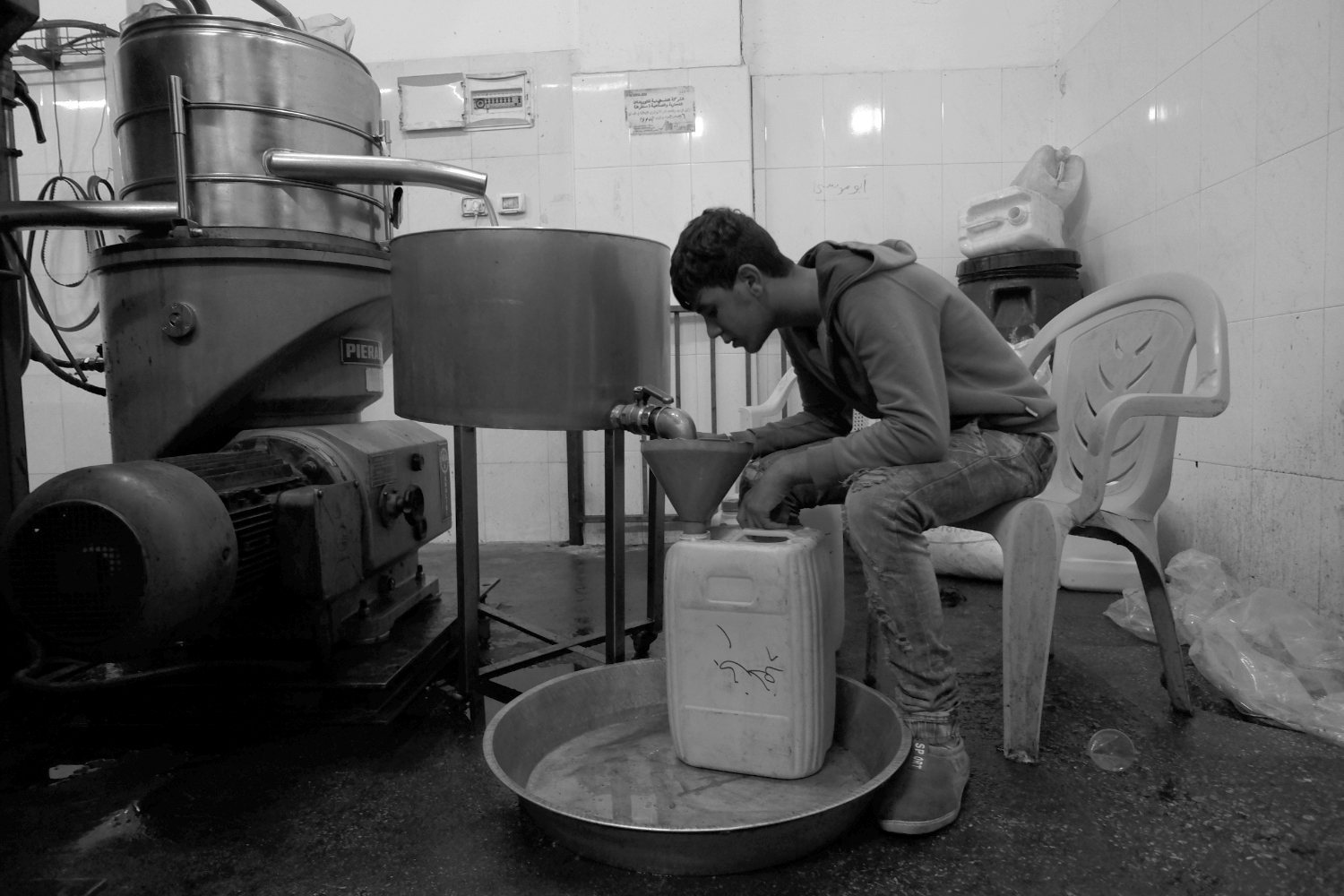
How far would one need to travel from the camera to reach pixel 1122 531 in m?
1.38

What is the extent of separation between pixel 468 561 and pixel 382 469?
1.06 feet

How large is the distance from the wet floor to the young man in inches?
4.6

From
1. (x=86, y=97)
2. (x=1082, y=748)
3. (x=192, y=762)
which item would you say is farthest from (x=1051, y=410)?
(x=86, y=97)

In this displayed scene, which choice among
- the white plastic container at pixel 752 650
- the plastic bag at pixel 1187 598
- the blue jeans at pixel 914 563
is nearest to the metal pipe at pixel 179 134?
the white plastic container at pixel 752 650

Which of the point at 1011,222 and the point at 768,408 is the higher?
the point at 1011,222

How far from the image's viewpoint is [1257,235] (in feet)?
6.39

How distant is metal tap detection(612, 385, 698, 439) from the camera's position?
143 cm

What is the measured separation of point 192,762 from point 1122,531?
1.57 meters

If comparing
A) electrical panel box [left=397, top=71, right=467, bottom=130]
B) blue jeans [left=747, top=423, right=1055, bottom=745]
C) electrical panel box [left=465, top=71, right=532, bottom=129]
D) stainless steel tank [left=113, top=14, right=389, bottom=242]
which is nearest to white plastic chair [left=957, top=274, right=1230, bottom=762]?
blue jeans [left=747, top=423, right=1055, bottom=745]

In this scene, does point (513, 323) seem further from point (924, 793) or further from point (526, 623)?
point (924, 793)

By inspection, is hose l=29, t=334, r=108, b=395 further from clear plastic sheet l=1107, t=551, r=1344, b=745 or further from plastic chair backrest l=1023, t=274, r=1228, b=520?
clear plastic sheet l=1107, t=551, r=1344, b=745

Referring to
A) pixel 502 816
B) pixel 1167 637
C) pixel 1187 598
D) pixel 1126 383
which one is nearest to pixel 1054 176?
pixel 1126 383

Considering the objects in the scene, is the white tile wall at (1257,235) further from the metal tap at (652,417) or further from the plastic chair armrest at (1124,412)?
the metal tap at (652,417)

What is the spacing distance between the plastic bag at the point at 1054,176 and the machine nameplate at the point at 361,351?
217 centimetres
